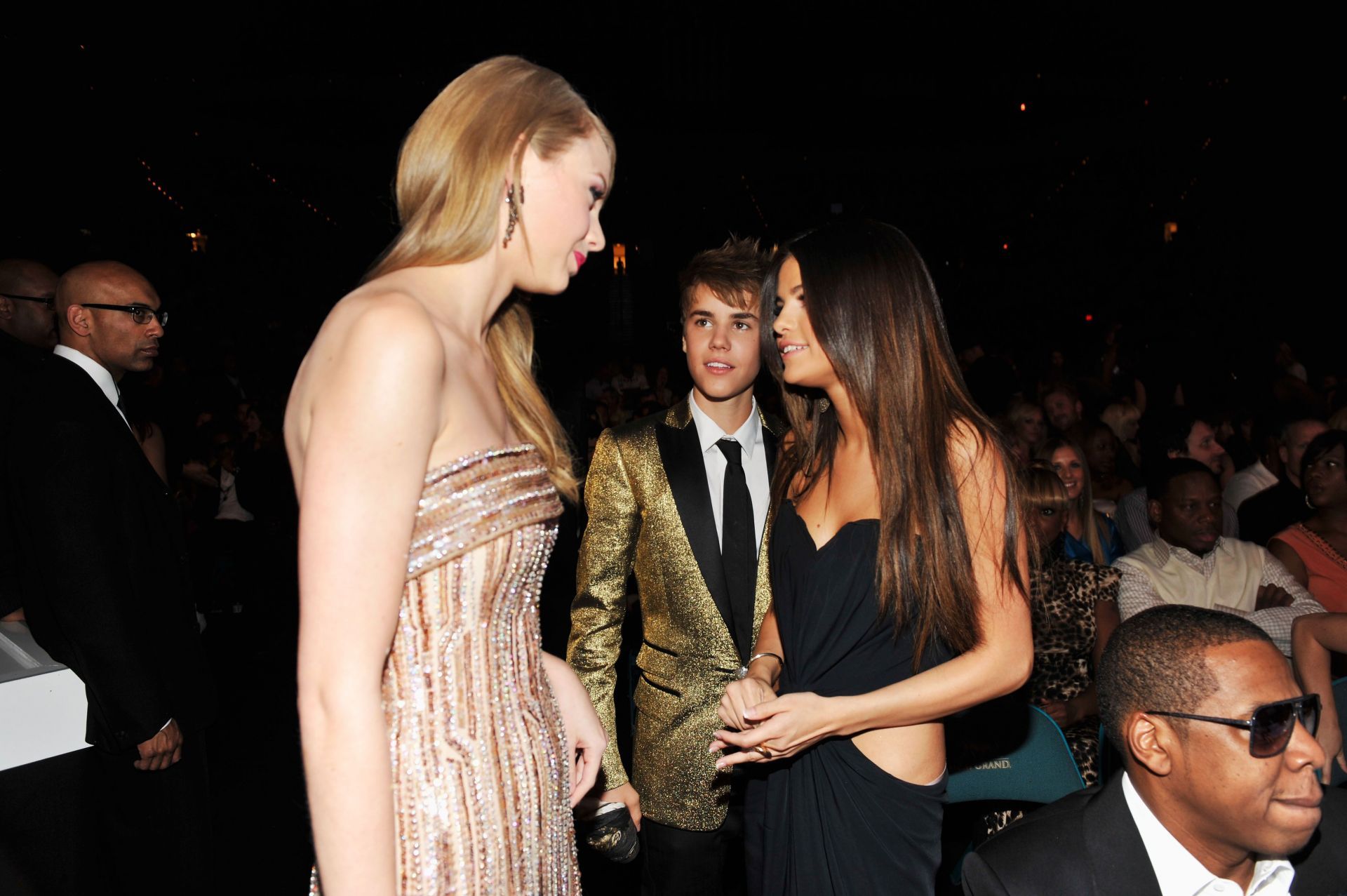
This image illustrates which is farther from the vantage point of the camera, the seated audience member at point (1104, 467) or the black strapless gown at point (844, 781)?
the seated audience member at point (1104, 467)

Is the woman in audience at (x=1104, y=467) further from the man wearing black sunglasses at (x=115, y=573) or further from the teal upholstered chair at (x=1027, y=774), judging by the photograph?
the man wearing black sunglasses at (x=115, y=573)

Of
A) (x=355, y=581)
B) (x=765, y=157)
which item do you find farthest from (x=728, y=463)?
(x=765, y=157)

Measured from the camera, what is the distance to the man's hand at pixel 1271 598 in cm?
361

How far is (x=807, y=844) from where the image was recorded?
1786mm

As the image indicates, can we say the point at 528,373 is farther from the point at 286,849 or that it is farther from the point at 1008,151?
the point at 1008,151

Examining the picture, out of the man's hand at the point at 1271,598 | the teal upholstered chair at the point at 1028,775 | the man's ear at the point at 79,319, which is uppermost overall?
the man's ear at the point at 79,319

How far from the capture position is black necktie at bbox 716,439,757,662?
7.72 feet

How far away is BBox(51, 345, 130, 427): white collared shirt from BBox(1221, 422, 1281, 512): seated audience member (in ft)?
15.7

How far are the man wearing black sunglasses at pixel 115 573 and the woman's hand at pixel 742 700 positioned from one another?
1757 mm

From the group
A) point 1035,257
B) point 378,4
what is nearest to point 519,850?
point 378,4

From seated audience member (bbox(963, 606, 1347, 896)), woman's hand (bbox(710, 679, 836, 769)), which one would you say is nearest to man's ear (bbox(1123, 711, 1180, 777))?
seated audience member (bbox(963, 606, 1347, 896))

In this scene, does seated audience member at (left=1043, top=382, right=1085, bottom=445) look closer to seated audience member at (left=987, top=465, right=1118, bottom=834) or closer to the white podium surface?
seated audience member at (left=987, top=465, right=1118, bottom=834)

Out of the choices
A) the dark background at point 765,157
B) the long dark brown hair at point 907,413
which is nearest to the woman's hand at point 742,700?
the long dark brown hair at point 907,413

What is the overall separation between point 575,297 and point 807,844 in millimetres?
2910
